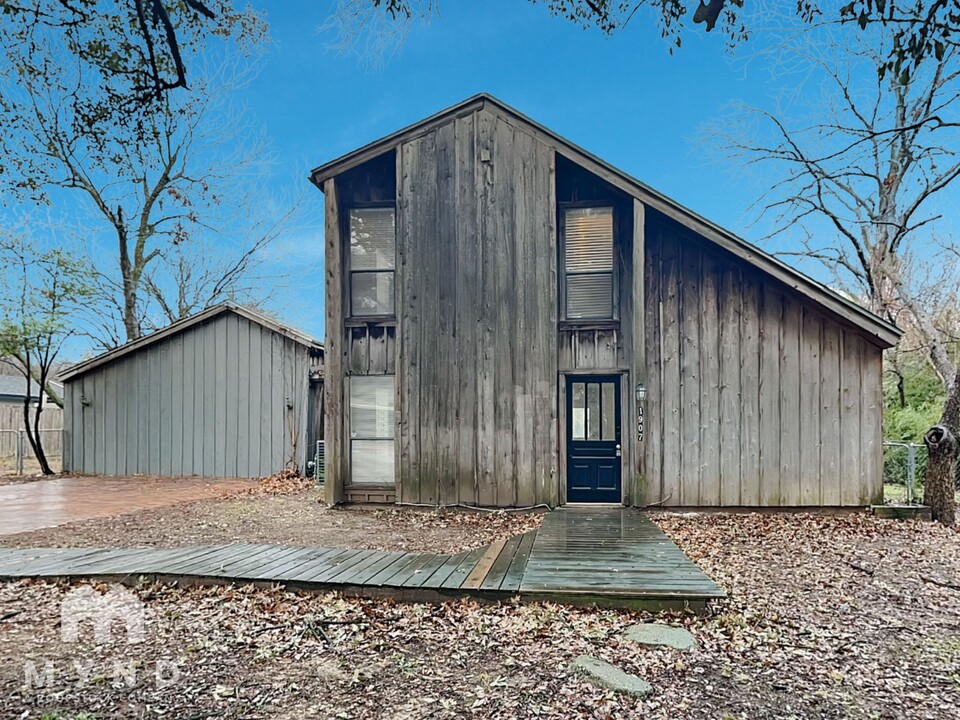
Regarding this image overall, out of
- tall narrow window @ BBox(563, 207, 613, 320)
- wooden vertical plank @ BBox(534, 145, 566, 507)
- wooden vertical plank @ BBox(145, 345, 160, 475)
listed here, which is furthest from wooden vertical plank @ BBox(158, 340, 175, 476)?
tall narrow window @ BBox(563, 207, 613, 320)

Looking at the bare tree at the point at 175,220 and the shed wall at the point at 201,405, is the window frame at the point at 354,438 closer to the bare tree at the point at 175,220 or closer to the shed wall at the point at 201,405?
the shed wall at the point at 201,405

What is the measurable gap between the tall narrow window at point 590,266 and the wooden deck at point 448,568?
3.71 metres

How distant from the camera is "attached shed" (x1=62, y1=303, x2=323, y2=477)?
47.7 feet

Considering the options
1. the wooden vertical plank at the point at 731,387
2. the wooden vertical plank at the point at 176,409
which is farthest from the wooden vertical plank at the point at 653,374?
the wooden vertical plank at the point at 176,409

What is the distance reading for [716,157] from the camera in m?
15.6

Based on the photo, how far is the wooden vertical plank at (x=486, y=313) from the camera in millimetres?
9594

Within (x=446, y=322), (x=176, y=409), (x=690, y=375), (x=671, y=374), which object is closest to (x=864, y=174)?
(x=690, y=375)

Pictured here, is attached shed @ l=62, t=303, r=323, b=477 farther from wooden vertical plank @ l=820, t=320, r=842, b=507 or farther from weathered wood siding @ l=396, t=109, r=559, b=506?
wooden vertical plank @ l=820, t=320, r=842, b=507

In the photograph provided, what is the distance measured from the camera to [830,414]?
9.25 meters

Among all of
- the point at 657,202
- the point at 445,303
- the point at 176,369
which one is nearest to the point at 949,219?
the point at 657,202

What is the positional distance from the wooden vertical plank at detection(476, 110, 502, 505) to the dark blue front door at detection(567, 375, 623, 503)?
68.2 inches

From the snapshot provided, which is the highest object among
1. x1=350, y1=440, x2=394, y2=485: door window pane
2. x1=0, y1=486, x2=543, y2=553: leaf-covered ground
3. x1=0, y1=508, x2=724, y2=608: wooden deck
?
x1=350, y1=440, x2=394, y2=485: door window pane

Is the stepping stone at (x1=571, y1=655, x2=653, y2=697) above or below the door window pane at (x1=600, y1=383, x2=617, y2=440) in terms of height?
below

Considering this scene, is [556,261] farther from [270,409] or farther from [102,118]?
[270,409]
